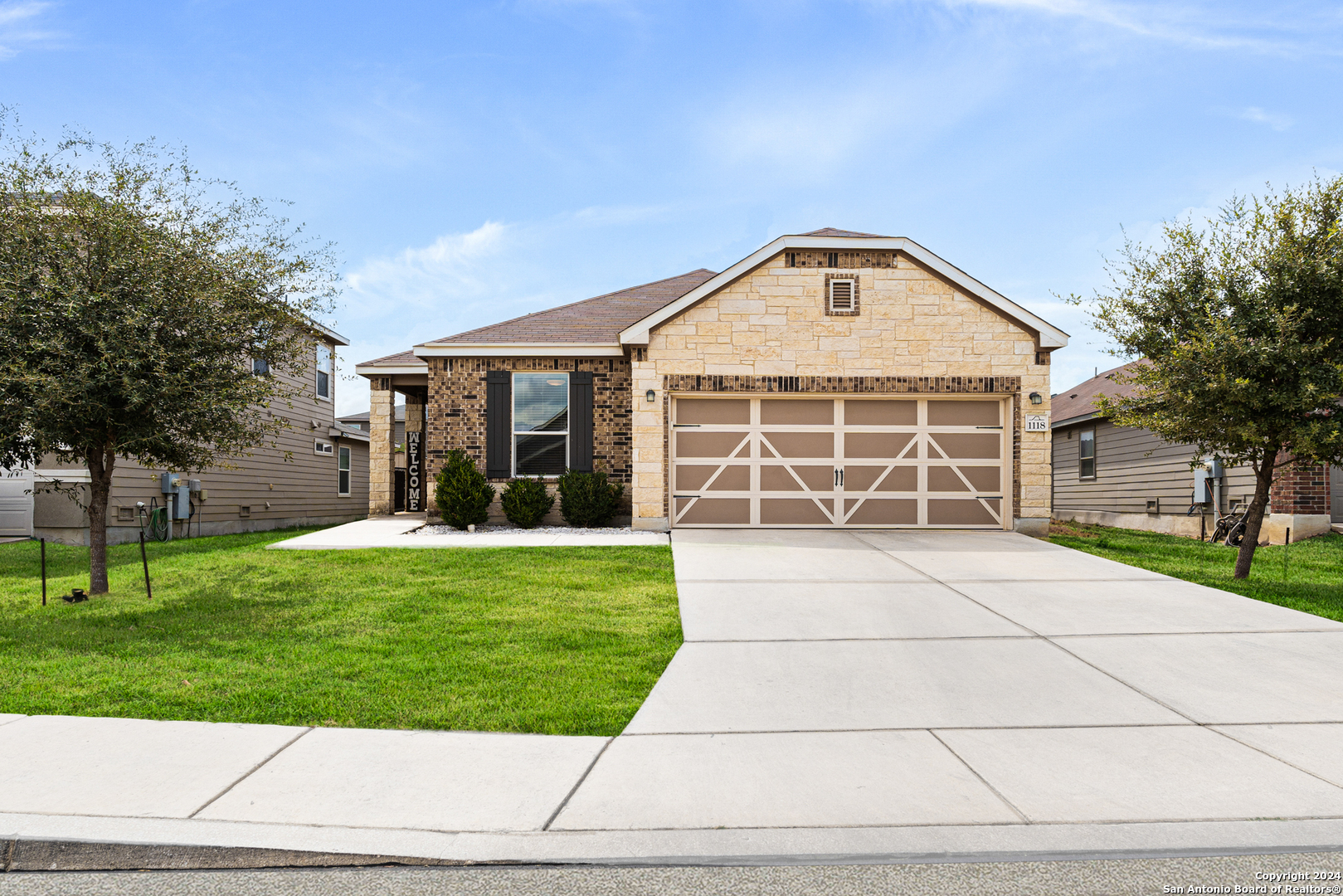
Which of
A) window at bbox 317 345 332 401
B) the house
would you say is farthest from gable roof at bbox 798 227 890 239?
window at bbox 317 345 332 401

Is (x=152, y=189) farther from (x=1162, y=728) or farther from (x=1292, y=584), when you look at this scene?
(x=1292, y=584)

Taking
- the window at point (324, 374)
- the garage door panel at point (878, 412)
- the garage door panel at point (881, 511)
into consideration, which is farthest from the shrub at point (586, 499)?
the window at point (324, 374)

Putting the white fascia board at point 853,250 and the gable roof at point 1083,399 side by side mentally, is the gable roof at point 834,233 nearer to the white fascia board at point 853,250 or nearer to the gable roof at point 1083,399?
the white fascia board at point 853,250

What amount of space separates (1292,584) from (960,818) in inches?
338

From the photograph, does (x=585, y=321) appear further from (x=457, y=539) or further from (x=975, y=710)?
(x=975, y=710)

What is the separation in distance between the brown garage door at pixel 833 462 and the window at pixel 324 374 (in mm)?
11618

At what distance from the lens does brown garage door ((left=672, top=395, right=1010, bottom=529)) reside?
47.5ft

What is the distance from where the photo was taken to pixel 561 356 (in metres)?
15.4

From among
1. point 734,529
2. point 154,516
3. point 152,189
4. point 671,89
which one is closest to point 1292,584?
point 734,529

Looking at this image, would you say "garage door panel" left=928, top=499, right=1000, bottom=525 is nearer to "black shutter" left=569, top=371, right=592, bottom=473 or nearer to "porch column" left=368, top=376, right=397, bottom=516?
"black shutter" left=569, top=371, right=592, bottom=473

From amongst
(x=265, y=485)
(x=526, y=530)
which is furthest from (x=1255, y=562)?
(x=265, y=485)

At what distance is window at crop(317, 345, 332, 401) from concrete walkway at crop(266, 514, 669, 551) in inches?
313

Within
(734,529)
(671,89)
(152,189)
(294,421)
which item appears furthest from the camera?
(294,421)

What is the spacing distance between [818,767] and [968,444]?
11.2m
